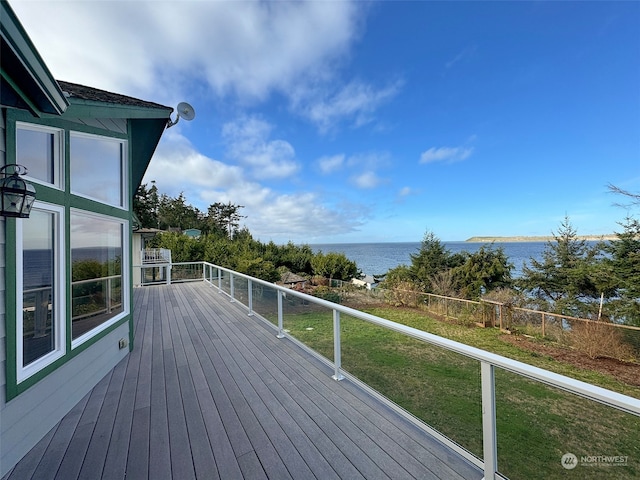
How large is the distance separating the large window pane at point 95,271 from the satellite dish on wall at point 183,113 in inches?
69.9

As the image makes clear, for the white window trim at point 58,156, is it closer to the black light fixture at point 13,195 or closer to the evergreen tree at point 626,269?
the black light fixture at point 13,195

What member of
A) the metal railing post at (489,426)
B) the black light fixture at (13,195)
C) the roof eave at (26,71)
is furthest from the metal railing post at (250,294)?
the metal railing post at (489,426)

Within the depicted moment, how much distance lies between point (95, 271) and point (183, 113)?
2.71 metres

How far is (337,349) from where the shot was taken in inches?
124

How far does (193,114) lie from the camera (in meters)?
4.45

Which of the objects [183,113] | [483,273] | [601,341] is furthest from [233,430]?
[483,273]

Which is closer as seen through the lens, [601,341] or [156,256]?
[601,341]

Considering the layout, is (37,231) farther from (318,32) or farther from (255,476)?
(318,32)

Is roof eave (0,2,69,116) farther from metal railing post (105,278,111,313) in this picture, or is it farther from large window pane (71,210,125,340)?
metal railing post (105,278,111,313)

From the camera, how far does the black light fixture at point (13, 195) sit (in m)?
1.83

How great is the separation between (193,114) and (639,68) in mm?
12722

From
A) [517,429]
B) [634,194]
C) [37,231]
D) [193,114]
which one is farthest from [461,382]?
[634,194]

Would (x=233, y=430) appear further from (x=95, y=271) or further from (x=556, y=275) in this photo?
(x=556, y=275)

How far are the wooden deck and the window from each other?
87.5 inches
